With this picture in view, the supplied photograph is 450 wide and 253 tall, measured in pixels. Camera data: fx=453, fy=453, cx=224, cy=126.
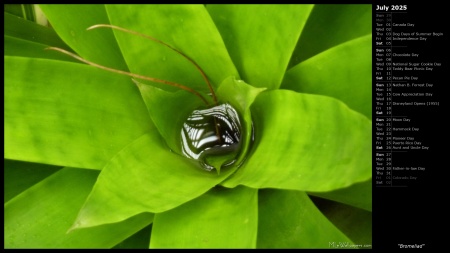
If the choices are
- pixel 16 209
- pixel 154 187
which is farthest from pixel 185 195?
pixel 16 209

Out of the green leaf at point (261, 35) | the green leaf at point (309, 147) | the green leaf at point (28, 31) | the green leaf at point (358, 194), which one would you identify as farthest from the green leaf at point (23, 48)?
the green leaf at point (358, 194)

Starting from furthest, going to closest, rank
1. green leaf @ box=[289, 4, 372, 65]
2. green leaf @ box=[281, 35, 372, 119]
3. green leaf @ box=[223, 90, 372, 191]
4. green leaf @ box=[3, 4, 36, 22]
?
green leaf @ box=[3, 4, 36, 22]
green leaf @ box=[289, 4, 372, 65]
green leaf @ box=[281, 35, 372, 119]
green leaf @ box=[223, 90, 372, 191]

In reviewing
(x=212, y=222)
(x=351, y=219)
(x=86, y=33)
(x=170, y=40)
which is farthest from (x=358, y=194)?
(x=86, y=33)

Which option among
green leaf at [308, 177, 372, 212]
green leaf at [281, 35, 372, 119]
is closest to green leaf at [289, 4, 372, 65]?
green leaf at [281, 35, 372, 119]

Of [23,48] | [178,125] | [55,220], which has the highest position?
[23,48]

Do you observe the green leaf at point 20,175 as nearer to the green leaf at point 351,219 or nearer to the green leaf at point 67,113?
the green leaf at point 67,113

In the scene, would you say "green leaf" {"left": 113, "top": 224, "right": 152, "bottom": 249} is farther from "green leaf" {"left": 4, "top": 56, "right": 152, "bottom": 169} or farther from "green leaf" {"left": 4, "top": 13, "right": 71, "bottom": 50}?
"green leaf" {"left": 4, "top": 13, "right": 71, "bottom": 50}

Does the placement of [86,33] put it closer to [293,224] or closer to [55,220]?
[55,220]
